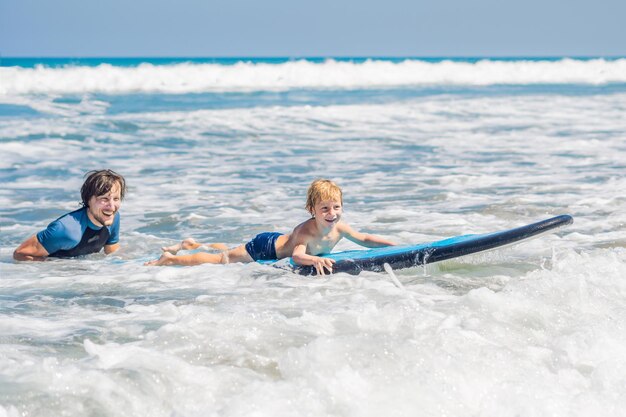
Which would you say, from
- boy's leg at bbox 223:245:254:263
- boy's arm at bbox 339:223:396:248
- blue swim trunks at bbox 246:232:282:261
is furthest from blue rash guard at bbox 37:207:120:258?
boy's arm at bbox 339:223:396:248

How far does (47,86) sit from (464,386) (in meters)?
28.7

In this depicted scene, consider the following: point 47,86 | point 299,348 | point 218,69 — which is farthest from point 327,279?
point 218,69

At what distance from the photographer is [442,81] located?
40.4 m

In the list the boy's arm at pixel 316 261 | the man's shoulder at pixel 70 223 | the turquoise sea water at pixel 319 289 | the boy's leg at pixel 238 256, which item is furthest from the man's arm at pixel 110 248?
the boy's arm at pixel 316 261

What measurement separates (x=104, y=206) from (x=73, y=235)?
12.0 inches

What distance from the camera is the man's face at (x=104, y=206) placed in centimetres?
610

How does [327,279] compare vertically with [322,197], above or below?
below

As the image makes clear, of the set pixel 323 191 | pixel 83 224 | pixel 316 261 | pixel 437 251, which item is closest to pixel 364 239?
pixel 323 191

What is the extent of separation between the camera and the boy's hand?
5406mm

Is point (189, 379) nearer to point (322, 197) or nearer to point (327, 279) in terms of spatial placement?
point (327, 279)

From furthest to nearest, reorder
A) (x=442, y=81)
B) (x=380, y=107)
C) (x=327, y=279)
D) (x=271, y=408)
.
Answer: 1. (x=442, y=81)
2. (x=380, y=107)
3. (x=327, y=279)
4. (x=271, y=408)

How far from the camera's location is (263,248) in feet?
19.5

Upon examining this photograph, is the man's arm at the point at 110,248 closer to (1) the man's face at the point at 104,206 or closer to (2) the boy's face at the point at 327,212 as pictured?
(1) the man's face at the point at 104,206

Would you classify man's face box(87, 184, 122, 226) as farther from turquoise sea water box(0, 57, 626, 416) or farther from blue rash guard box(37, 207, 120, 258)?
turquoise sea water box(0, 57, 626, 416)
